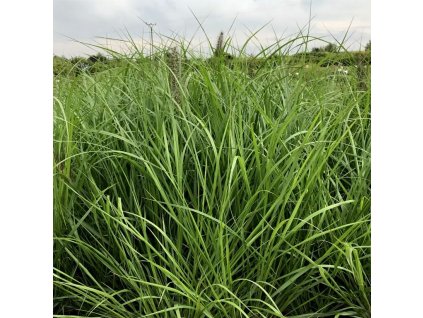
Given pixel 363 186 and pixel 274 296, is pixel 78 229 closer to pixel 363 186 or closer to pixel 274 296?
pixel 274 296

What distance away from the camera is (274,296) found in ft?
4.48

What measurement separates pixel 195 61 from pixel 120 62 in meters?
0.24

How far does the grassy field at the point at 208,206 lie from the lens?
130cm

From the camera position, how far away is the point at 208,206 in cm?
135

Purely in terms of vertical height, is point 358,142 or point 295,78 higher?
point 295,78

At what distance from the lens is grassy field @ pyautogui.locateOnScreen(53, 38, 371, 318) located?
1.30m
